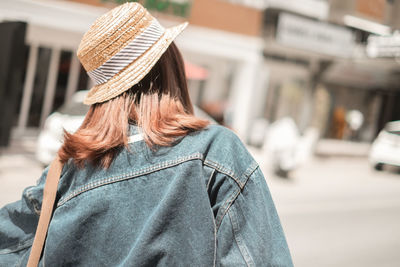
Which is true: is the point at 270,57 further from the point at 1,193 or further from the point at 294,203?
the point at 1,193

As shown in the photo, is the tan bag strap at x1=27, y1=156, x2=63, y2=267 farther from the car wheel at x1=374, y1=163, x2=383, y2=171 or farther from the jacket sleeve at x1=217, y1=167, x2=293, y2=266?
the car wheel at x1=374, y1=163, x2=383, y2=171

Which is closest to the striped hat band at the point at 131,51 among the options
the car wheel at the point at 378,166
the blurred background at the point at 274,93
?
the blurred background at the point at 274,93

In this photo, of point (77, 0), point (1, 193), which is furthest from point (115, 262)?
point (77, 0)

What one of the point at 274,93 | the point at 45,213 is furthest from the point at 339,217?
the point at 274,93

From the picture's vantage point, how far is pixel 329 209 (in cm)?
809

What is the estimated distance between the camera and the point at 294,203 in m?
8.16

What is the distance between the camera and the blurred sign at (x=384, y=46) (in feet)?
45.6

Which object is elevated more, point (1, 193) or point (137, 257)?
point (137, 257)

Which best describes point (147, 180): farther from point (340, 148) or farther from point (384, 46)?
point (340, 148)

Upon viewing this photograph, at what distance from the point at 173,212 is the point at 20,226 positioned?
550 millimetres

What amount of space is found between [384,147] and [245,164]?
14266 mm

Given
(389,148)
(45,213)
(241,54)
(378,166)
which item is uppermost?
(241,54)

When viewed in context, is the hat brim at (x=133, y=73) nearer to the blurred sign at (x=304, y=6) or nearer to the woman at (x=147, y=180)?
the woman at (x=147, y=180)

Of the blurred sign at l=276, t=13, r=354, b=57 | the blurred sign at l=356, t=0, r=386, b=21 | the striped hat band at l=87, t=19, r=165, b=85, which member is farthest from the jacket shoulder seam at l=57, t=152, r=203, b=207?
the blurred sign at l=276, t=13, r=354, b=57
